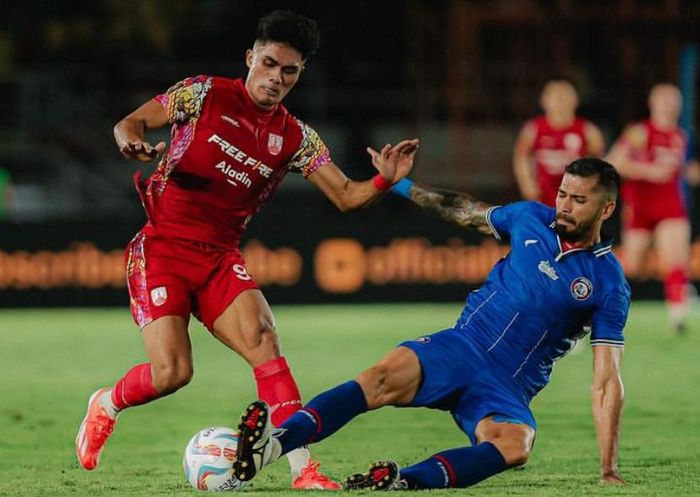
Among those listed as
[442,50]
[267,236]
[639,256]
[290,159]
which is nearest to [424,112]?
[442,50]

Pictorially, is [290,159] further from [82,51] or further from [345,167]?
[82,51]

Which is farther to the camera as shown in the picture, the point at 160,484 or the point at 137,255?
the point at 137,255

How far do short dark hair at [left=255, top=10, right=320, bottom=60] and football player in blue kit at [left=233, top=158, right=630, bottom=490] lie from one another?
127 cm

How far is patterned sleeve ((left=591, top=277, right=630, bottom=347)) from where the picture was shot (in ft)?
20.9

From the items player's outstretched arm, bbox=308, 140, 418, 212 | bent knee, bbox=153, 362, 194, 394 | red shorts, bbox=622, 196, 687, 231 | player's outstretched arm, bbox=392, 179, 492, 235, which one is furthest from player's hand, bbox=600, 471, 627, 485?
red shorts, bbox=622, 196, 687, 231

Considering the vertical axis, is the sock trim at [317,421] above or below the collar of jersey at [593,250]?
below

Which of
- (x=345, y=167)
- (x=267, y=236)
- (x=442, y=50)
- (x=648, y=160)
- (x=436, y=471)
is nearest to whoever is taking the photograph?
(x=436, y=471)

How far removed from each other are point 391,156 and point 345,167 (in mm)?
12919

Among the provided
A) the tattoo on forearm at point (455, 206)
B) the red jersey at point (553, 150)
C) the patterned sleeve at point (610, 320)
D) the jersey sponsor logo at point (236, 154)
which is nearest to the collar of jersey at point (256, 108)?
the jersey sponsor logo at point (236, 154)

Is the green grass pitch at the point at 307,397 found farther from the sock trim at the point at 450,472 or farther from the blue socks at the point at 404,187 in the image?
the blue socks at the point at 404,187

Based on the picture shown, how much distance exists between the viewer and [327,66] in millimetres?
21328

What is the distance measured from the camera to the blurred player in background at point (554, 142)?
40.9 ft

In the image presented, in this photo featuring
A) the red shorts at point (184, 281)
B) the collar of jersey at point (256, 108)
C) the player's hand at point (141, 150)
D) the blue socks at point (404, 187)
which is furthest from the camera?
the blue socks at point (404, 187)

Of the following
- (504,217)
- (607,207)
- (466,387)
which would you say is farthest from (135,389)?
(607,207)
